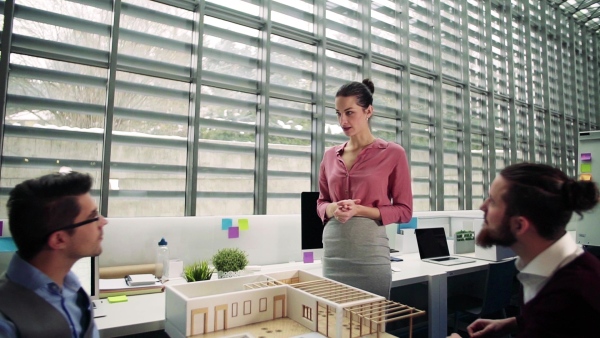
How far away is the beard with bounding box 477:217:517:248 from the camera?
3.57 ft

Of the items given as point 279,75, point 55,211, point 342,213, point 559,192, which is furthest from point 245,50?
point 559,192

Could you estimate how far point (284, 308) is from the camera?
142cm

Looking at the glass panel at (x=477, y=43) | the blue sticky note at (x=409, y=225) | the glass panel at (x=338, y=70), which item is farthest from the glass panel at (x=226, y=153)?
the glass panel at (x=477, y=43)

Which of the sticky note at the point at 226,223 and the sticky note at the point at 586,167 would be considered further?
the sticky note at the point at 586,167

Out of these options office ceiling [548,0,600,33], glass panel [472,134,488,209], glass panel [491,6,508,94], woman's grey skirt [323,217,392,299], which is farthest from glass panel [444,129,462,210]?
office ceiling [548,0,600,33]

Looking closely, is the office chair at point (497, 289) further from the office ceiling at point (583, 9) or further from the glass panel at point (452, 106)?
the office ceiling at point (583, 9)

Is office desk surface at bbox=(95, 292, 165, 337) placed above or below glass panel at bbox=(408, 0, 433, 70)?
below

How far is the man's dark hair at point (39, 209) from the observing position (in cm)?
97

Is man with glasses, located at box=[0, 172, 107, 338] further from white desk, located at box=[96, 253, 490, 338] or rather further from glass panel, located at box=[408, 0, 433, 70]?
glass panel, located at box=[408, 0, 433, 70]

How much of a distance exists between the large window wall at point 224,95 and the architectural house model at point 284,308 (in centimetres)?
174

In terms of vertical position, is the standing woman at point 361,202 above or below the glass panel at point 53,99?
below

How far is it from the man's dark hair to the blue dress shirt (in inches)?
1.4

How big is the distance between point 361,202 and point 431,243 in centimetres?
218

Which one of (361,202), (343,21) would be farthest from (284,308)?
(343,21)
